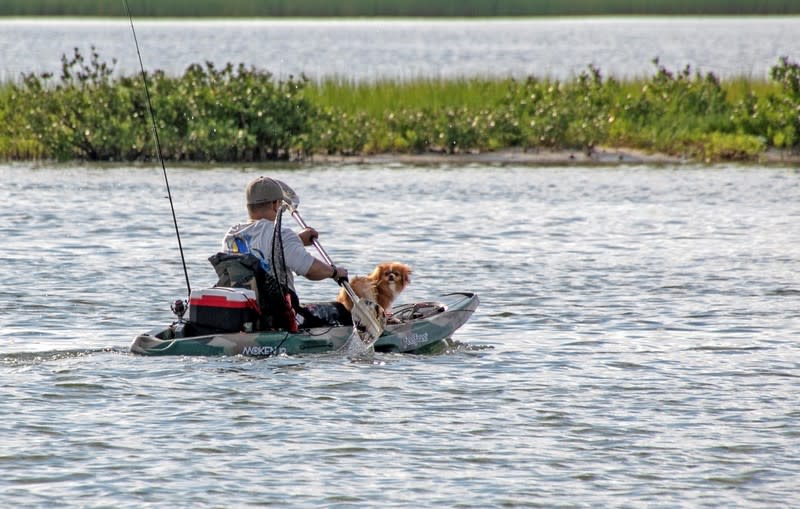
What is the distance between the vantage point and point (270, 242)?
11461 millimetres

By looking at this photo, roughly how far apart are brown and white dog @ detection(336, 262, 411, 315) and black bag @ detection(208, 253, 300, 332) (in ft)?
1.85

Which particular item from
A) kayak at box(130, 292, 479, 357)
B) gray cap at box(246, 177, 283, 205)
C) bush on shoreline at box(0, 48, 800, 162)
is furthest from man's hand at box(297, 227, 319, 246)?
bush on shoreline at box(0, 48, 800, 162)

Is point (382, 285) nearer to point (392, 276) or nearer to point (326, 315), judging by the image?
point (392, 276)

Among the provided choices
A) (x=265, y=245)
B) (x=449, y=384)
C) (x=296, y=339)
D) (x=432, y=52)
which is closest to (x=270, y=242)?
(x=265, y=245)

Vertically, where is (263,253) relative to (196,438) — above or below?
above

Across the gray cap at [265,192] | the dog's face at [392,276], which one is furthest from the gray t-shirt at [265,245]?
the dog's face at [392,276]

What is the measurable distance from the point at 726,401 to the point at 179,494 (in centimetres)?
418

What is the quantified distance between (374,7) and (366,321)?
321ft

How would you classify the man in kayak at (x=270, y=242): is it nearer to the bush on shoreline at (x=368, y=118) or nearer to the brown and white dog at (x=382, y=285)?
the brown and white dog at (x=382, y=285)

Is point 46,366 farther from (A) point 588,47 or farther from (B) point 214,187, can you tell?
(A) point 588,47

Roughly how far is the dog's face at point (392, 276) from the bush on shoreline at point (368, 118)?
16717 millimetres

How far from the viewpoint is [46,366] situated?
A: 37.9 ft

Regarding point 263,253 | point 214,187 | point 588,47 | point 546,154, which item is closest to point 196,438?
point 263,253

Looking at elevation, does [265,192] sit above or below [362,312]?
above
